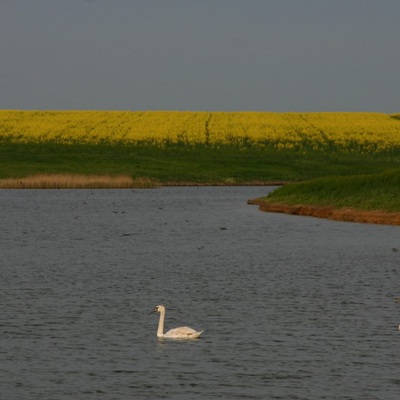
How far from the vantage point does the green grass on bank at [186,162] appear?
418ft

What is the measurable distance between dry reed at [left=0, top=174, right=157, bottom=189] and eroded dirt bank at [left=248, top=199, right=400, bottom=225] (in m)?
33.6

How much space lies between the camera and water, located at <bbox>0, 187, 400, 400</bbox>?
2095 cm

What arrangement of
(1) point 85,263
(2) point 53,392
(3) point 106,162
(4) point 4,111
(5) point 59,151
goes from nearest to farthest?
(2) point 53,392 < (1) point 85,263 < (3) point 106,162 < (5) point 59,151 < (4) point 4,111

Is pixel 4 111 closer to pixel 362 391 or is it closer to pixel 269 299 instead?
pixel 269 299

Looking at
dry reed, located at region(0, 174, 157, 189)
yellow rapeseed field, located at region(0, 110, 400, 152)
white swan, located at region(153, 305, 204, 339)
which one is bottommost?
dry reed, located at region(0, 174, 157, 189)

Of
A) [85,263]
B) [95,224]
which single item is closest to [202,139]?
[95,224]

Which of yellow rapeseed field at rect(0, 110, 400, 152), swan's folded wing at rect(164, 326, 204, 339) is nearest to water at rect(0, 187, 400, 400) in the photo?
swan's folded wing at rect(164, 326, 204, 339)

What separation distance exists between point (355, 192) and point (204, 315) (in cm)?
4402

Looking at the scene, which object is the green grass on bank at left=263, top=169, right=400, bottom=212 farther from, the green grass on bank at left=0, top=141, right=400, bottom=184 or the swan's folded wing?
the green grass on bank at left=0, top=141, right=400, bottom=184

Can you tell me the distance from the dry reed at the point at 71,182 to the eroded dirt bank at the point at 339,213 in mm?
33553

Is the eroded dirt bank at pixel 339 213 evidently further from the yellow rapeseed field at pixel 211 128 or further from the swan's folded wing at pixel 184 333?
the yellow rapeseed field at pixel 211 128

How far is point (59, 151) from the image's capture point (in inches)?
5625

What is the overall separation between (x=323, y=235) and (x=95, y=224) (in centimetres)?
1672

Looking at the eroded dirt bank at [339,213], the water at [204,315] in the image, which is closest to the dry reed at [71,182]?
the eroded dirt bank at [339,213]
